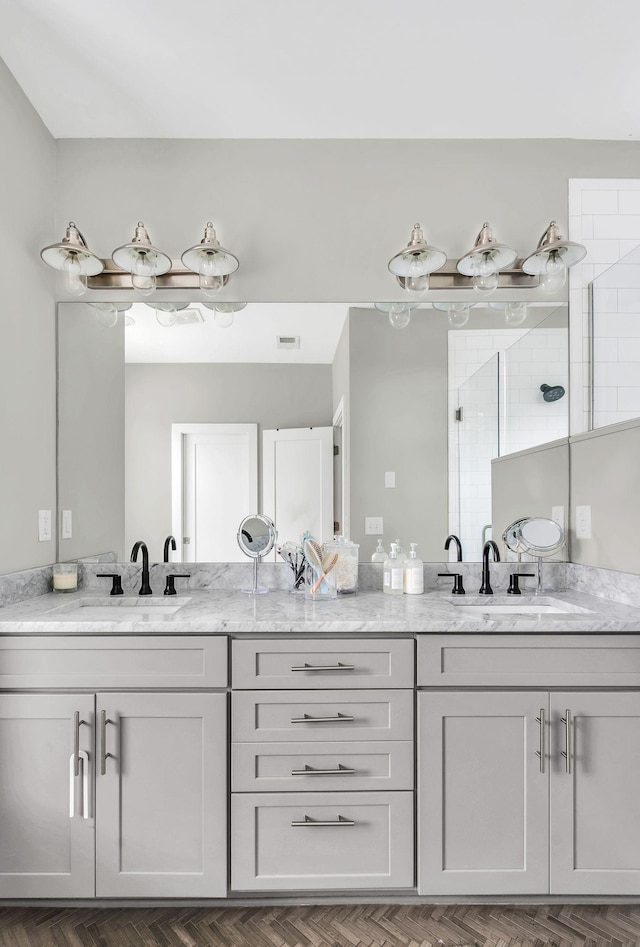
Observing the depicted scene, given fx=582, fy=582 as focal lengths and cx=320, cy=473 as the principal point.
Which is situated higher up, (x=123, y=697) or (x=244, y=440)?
(x=244, y=440)

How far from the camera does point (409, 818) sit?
5.61 feet

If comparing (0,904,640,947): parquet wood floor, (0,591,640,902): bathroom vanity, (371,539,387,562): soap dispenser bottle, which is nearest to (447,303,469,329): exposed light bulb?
(371,539,387,562): soap dispenser bottle

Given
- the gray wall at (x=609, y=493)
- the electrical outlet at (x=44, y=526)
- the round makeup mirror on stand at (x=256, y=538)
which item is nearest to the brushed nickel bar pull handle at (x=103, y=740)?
the round makeup mirror on stand at (x=256, y=538)

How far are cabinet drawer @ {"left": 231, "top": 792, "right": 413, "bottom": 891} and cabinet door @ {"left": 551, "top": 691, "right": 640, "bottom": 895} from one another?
44 cm

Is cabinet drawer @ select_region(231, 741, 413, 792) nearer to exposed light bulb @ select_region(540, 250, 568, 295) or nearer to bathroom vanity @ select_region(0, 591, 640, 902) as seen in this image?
bathroom vanity @ select_region(0, 591, 640, 902)

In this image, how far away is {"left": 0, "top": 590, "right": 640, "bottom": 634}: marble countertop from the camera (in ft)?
5.61

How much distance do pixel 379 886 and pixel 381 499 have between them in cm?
128

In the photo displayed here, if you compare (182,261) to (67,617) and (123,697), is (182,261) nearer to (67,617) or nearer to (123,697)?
(67,617)

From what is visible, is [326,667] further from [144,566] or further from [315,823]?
[144,566]

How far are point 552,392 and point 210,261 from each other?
1465 millimetres

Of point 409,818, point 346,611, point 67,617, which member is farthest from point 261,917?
point 67,617

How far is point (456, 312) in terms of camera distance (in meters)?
2.38

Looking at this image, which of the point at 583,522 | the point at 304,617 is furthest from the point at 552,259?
the point at 304,617

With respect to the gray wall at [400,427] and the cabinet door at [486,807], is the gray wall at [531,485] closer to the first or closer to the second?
the gray wall at [400,427]
